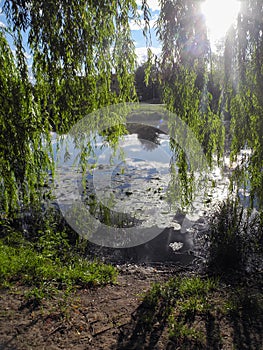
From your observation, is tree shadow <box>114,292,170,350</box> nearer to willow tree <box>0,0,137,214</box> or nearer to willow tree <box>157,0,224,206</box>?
willow tree <box>157,0,224,206</box>

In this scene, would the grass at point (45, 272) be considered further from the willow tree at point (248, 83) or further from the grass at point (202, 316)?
the willow tree at point (248, 83)

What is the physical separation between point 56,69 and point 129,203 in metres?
3.83

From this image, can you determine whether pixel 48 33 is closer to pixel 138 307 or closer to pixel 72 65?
pixel 72 65

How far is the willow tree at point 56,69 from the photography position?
3053 mm

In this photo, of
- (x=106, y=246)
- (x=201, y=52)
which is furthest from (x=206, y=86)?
(x=106, y=246)

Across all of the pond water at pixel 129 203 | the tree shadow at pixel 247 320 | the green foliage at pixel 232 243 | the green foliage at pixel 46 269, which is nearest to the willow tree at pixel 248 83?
the pond water at pixel 129 203

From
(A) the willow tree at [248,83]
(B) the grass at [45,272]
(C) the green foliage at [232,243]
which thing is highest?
(A) the willow tree at [248,83]

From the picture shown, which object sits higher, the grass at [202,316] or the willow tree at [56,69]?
the willow tree at [56,69]

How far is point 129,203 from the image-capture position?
661 centimetres

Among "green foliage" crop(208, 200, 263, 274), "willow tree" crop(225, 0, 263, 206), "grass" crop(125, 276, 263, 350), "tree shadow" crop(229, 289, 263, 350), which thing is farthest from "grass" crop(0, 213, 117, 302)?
"willow tree" crop(225, 0, 263, 206)

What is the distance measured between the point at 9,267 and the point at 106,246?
1.78 meters

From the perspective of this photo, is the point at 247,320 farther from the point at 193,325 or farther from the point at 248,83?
the point at 248,83

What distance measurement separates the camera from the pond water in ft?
12.6

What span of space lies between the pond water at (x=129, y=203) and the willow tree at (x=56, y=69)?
0.93 feet
